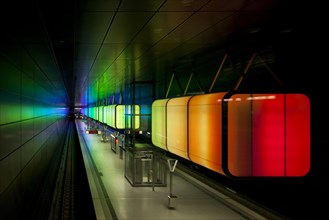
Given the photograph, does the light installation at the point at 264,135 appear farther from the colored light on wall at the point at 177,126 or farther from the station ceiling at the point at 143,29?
the colored light on wall at the point at 177,126

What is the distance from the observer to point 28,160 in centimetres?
825

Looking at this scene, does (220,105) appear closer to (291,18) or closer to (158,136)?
(291,18)

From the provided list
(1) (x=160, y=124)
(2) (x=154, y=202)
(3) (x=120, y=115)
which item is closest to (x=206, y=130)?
(2) (x=154, y=202)

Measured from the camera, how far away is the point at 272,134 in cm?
555

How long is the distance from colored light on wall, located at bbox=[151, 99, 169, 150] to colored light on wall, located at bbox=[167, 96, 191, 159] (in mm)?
397

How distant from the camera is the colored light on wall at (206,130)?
6.23 meters

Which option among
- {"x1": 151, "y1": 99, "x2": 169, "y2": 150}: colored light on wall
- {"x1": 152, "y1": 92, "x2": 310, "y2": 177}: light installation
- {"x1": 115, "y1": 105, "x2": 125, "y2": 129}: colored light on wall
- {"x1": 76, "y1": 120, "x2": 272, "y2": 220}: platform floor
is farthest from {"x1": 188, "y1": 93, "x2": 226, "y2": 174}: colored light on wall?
{"x1": 115, "y1": 105, "x2": 125, "y2": 129}: colored light on wall

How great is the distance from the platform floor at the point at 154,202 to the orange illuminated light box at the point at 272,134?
2.31 metres

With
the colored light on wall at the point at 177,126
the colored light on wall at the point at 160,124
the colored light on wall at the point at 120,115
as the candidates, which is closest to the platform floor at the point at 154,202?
the colored light on wall at the point at 177,126

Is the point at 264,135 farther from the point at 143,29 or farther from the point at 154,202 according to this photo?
the point at 154,202

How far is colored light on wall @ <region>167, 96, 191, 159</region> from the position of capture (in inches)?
339

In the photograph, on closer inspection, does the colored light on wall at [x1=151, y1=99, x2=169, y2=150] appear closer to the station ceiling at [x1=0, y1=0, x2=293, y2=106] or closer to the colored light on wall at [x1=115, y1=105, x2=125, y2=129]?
the station ceiling at [x1=0, y1=0, x2=293, y2=106]

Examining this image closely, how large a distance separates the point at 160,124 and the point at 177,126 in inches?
73.8

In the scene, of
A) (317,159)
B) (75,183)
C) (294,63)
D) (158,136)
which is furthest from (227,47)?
(75,183)
